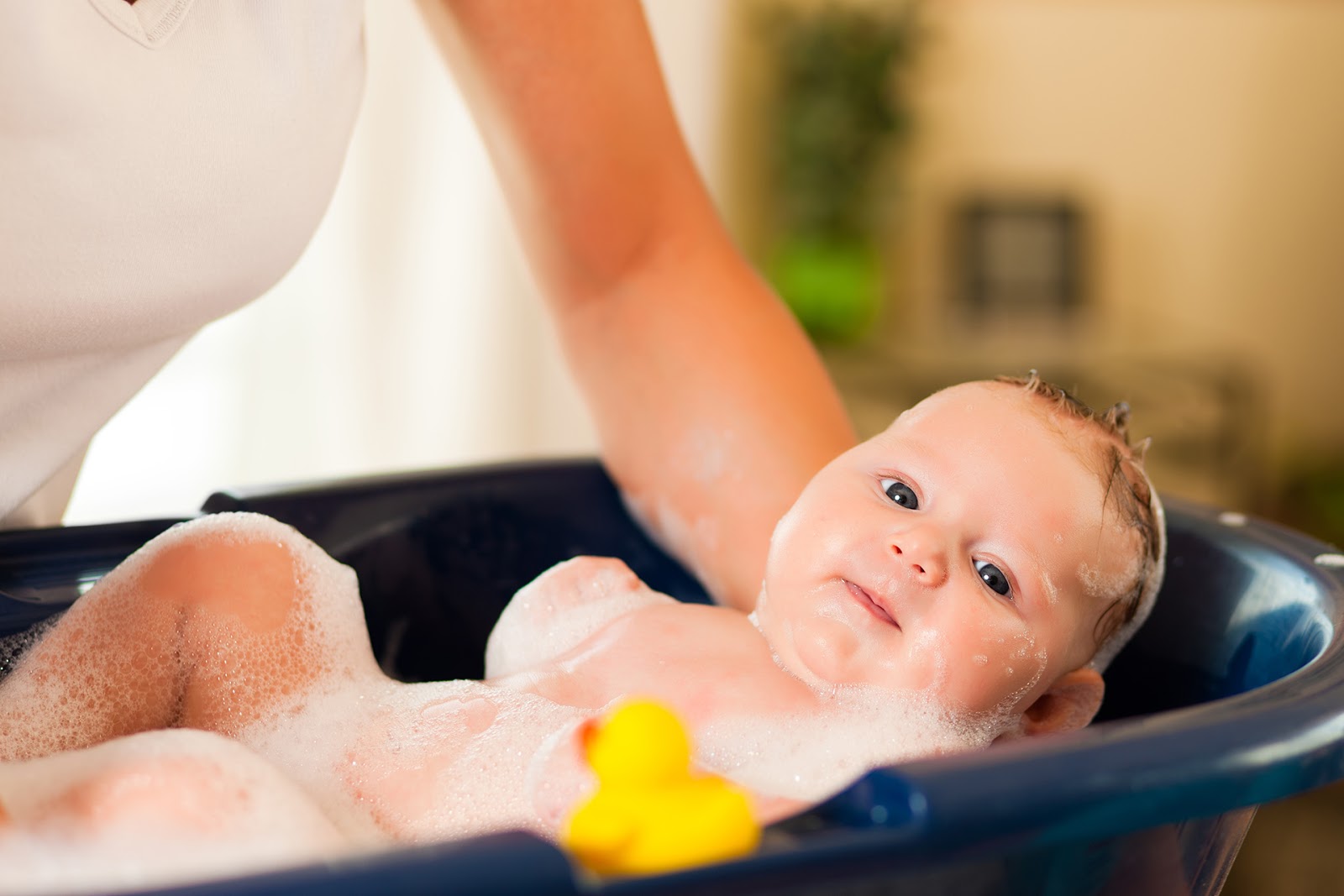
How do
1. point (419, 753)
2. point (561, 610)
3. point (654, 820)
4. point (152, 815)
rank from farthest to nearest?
1. point (561, 610)
2. point (419, 753)
3. point (152, 815)
4. point (654, 820)

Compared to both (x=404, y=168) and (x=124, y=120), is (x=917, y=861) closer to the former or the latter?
(x=124, y=120)

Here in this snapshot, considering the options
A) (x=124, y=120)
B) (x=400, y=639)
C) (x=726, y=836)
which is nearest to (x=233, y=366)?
(x=400, y=639)

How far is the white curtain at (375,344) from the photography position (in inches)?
74.9

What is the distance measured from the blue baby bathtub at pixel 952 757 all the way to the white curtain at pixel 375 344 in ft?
3.51

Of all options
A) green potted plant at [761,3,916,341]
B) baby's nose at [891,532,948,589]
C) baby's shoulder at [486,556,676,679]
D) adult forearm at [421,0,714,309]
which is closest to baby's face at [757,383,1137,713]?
baby's nose at [891,532,948,589]

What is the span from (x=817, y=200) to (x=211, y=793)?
228 cm

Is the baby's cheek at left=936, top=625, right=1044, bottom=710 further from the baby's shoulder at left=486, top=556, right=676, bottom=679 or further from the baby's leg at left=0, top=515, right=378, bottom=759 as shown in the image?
the baby's leg at left=0, top=515, right=378, bottom=759

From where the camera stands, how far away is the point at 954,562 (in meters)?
0.76

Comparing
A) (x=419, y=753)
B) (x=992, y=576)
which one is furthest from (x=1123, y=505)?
(x=419, y=753)

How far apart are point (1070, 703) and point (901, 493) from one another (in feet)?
0.57

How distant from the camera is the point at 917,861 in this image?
0.44m

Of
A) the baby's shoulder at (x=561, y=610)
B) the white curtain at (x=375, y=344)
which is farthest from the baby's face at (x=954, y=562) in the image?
the white curtain at (x=375, y=344)

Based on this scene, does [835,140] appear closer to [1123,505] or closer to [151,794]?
[1123,505]

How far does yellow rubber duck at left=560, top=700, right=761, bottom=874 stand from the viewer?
0.42 m
